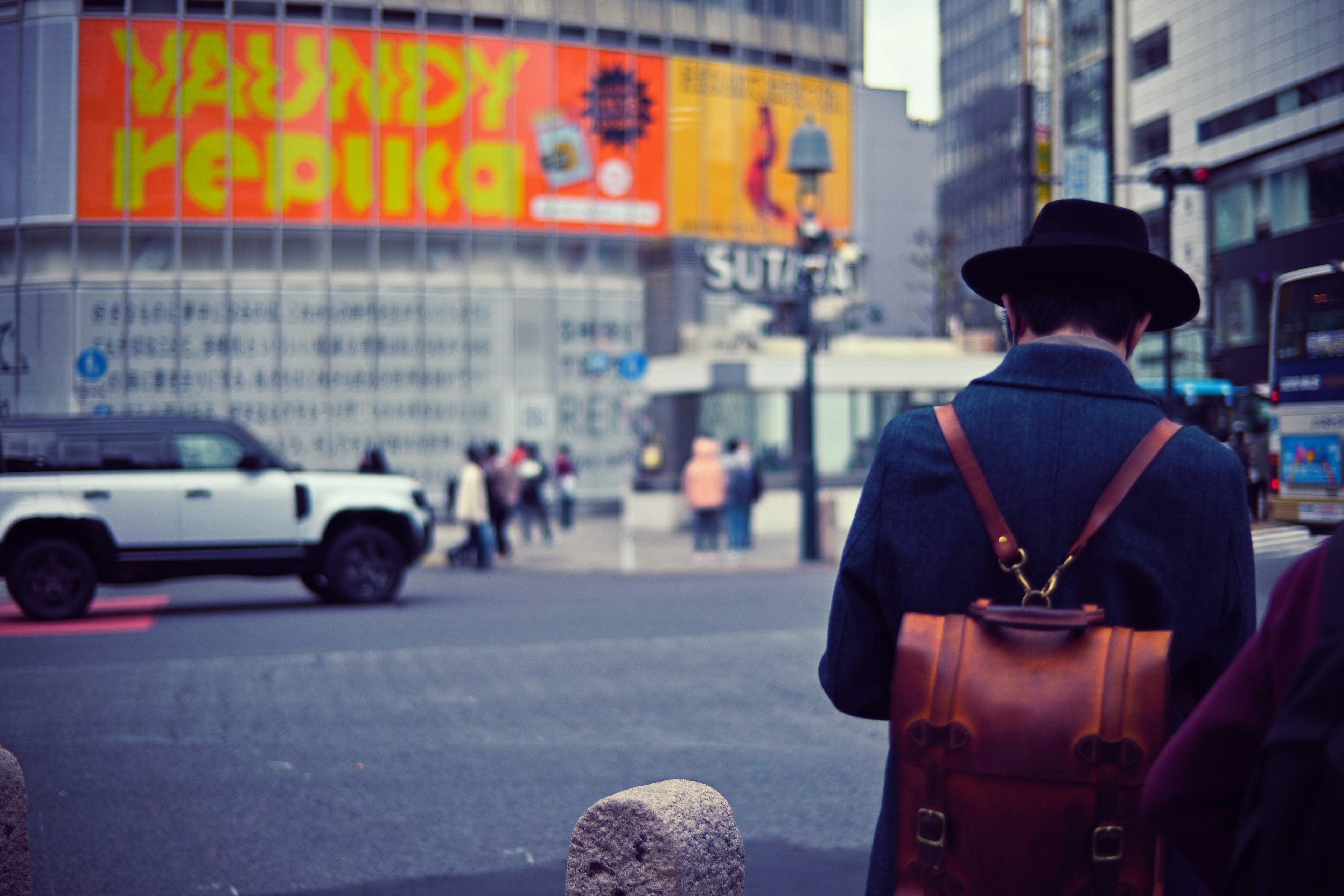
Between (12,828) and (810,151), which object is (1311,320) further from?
(810,151)

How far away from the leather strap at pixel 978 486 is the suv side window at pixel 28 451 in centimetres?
670

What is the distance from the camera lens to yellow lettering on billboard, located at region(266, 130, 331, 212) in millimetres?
29859

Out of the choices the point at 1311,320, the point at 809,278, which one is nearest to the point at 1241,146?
the point at 1311,320

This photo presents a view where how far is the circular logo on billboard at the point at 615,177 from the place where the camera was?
32.8 metres

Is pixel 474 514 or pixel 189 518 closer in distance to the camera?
pixel 189 518

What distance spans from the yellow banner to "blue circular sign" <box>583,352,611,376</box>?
4.08 m

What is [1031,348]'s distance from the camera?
2145mm

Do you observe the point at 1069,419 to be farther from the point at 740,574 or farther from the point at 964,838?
the point at 740,574

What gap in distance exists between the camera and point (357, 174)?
3081 cm

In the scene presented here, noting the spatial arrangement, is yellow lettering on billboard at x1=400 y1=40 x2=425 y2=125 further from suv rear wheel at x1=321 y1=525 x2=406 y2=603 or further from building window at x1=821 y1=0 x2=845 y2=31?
suv rear wheel at x1=321 y1=525 x2=406 y2=603

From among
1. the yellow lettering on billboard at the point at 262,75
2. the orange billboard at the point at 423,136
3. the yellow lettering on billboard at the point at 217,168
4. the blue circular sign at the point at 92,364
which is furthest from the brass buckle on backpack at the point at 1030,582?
the yellow lettering on billboard at the point at 262,75

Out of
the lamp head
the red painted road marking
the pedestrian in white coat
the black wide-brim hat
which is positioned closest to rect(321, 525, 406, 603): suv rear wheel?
the red painted road marking

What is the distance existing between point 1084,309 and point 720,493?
1777cm

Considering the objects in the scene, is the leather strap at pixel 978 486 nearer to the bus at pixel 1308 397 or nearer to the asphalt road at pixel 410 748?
the bus at pixel 1308 397
